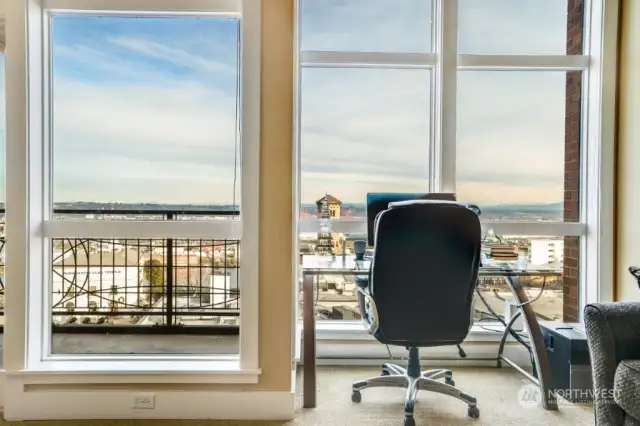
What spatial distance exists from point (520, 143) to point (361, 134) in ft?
3.61

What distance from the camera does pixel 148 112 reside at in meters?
2.33

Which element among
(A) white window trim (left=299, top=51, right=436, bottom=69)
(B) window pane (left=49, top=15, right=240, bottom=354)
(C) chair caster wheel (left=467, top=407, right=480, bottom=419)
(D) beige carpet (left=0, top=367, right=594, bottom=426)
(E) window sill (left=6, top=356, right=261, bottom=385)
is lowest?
(D) beige carpet (left=0, top=367, right=594, bottom=426)

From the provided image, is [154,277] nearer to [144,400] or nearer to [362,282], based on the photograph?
[144,400]

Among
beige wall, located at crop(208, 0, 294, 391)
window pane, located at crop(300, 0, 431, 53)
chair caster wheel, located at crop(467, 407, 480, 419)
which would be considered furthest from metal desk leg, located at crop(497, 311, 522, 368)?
window pane, located at crop(300, 0, 431, 53)

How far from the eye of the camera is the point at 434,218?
181 centimetres

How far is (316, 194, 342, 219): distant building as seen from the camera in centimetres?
268

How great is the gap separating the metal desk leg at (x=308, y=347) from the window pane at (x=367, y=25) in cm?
156

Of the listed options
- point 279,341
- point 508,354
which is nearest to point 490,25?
point 508,354

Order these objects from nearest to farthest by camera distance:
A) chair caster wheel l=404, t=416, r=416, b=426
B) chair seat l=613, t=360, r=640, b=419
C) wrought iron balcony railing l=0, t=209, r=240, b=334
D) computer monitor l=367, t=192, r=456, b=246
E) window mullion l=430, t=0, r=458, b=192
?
1. chair seat l=613, t=360, r=640, b=419
2. chair caster wheel l=404, t=416, r=416, b=426
3. wrought iron balcony railing l=0, t=209, r=240, b=334
4. computer monitor l=367, t=192, r=456, b=246
5. window mullion l=430, t=0, r=458, b=192

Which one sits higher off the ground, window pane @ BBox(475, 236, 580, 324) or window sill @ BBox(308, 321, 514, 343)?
window pane @ BBox(475, 236, 580, 324)

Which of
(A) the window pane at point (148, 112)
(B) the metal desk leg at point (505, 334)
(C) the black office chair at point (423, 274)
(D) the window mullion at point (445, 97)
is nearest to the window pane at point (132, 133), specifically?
(A) the window pane at point (148, 112)

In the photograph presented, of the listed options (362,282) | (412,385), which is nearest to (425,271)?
(362,282)

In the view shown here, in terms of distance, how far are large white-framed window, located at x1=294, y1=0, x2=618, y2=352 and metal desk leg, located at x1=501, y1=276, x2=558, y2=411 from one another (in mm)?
→ 453

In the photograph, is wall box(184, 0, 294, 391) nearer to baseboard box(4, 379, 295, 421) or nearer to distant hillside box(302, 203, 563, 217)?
baseboard box(4, 379, 295, 421)
